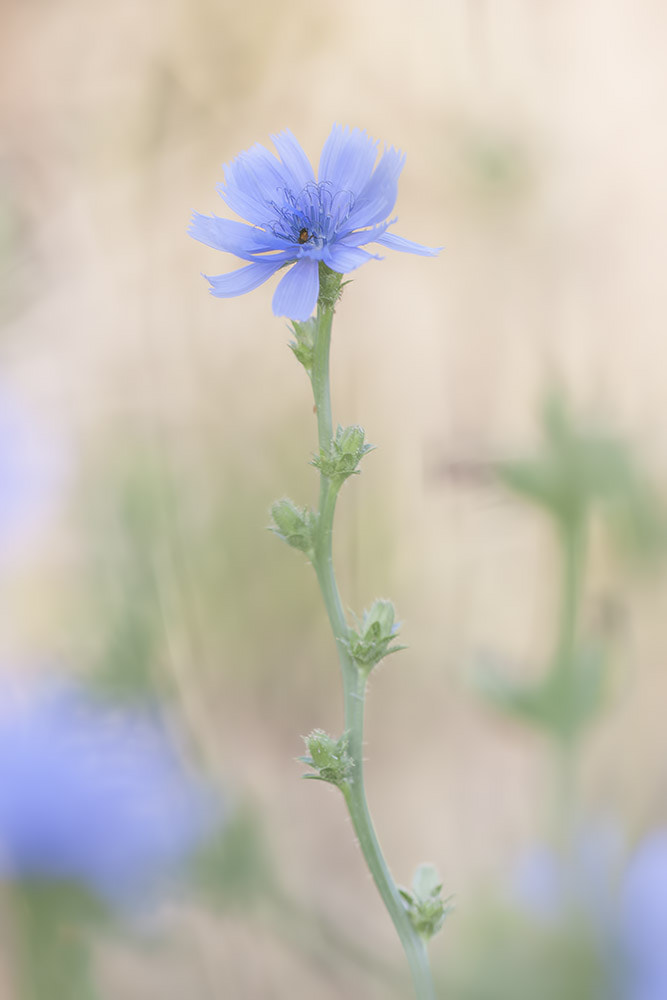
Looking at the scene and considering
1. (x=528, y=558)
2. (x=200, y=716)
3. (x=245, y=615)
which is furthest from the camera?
(x=528, y=558)

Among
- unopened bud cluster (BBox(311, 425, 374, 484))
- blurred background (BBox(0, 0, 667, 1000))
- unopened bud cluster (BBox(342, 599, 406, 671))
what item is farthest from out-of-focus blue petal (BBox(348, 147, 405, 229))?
blurred background (BBox(0, 0, 667, 1000))

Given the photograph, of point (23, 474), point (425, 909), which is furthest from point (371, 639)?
point (23, 474)

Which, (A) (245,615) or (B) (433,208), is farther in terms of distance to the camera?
(B) (433,208)

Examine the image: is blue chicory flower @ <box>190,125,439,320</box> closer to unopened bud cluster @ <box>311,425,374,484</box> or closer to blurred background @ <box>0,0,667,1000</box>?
unopened bud cluster @ <box>311,425,374,484</box>

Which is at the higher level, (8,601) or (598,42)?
(598,42)

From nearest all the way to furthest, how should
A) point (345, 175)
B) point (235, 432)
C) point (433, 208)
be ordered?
point (345, 175), point (235, 432), point (433, 208)

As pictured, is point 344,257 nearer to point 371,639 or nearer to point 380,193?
point 380,193

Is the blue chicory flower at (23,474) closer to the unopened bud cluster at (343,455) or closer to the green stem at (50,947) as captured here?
the green stem at (50,947)

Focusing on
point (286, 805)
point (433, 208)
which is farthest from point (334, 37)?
point (286, 805)

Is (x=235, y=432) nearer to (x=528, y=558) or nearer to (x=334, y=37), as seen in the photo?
(x=528, y=558)
